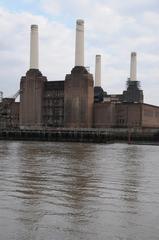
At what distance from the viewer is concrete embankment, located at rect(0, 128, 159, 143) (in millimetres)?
79250

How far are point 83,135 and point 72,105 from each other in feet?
54.1

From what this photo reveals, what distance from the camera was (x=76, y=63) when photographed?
9094 centimetres

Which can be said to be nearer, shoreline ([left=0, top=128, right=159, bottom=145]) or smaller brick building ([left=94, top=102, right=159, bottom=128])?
shoreline ([left=0, top=128, right=159, bottom=145])

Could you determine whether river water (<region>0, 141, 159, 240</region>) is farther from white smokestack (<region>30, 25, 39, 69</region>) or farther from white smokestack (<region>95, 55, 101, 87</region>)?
white smokestack (<region>95, 55, 101, 87</region>)

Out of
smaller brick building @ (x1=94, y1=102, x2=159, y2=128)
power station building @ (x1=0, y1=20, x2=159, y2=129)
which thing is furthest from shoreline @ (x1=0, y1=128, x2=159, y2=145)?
smaller brick building @ (x1=94, y1=102, x2=159, y2=128)

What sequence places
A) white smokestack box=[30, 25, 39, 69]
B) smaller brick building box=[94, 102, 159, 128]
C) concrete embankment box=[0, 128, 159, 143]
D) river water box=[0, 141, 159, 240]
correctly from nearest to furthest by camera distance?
river water box=[0, 141, 159, 240] → concrete embankment box=[0, 128, 159, 143] → white smokestack box=[30, 25, 39, 69] → smaller brick building box=[94, 102, 159, 128]

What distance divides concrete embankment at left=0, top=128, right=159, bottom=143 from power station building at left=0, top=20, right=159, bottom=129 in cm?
817

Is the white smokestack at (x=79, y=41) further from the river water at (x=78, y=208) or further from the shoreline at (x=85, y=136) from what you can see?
the river water at (x=78, y=208)

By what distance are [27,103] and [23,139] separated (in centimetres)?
1970

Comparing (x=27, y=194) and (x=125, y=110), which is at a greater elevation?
(x=125, y=110)

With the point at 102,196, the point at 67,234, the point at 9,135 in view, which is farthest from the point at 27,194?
the point at 9,135

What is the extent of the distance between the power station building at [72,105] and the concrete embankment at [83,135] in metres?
8.17

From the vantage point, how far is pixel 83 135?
3162 inches

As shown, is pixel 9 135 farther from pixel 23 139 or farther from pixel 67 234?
pixel 67 234
